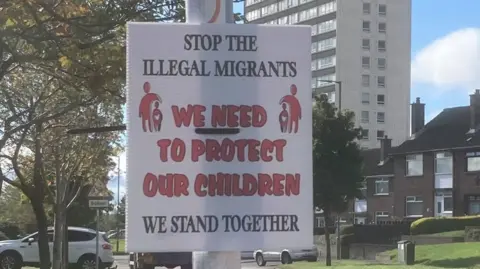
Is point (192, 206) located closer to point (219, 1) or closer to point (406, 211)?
point (219, 1)

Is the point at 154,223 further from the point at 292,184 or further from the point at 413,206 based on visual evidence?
the point at 413,206

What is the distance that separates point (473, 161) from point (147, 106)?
171 ft

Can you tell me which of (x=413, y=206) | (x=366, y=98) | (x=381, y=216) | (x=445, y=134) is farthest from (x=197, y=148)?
(x=366, y=98)

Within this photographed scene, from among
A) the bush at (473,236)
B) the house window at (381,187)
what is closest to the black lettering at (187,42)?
the bush at (473,236)

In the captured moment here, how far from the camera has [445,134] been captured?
57375mm

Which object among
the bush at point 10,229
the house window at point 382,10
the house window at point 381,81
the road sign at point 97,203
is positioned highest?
the house window at point 382,10

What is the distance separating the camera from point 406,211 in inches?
2318

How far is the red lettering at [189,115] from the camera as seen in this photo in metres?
3.69

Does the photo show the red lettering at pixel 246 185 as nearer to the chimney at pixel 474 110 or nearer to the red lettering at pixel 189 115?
the red lettering at pixel 189 115

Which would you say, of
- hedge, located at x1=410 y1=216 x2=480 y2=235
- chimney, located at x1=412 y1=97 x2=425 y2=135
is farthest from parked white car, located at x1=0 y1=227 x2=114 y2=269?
chimney, located at x1=412 y1=97 x2=425 y2=135

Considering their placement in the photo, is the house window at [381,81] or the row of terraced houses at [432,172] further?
the house window at [381,81]

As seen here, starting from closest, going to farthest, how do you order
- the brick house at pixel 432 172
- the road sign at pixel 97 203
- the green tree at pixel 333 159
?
the road sign at pixel 97 203, the green tree at pixel 333 159, the brick house at pixel 432 172

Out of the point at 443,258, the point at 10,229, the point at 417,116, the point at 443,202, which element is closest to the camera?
the point at 443,258

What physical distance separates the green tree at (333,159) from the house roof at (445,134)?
20.7m
